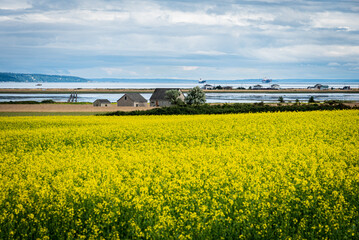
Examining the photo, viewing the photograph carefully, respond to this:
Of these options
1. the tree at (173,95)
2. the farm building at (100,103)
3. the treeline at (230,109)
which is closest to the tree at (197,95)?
the tree at (173,95)

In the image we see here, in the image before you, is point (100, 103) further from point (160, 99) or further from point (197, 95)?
point (197, 95)

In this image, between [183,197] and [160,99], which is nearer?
[183,197]

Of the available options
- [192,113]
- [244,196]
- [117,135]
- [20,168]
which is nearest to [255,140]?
[117,135]

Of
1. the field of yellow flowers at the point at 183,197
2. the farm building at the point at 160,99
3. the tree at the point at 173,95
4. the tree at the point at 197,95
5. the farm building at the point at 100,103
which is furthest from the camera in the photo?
the farm building at the point at 160,99

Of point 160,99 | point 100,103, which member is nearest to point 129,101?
point 100,103

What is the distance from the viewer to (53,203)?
966 centimetres

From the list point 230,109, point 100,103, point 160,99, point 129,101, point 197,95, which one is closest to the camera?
point 230,109

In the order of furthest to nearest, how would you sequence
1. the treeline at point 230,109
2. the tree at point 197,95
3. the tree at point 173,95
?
1. the tree at point 173,95
2. the tree at point 197,95
3. the treeline at point 230,109

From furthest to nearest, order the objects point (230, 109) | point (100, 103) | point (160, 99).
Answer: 1. point (160, 99)
2. point (100, 103)
3. point (230, 109)

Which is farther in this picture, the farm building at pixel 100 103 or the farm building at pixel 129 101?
the farm building at pixel 129 101

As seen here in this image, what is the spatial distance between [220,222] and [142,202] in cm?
211

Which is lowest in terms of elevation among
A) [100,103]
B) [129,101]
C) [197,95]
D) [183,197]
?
[183,197]

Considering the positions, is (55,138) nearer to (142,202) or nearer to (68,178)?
(68,178)

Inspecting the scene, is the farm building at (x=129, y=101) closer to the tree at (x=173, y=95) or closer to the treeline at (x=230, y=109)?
the tree at (x=173, y=95)
